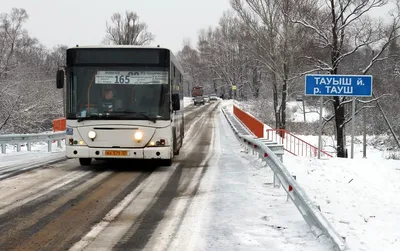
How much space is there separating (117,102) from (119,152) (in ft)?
4.00

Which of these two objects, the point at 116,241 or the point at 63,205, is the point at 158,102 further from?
the point at 116,241

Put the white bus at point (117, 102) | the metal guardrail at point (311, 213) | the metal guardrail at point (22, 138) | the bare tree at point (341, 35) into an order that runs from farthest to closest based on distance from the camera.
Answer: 1. the bare tree at point (341, 35)
2. the metal guardrail at point (22, 138)
3. the white bus at point (117, 102)
4. the metal guardrail at point (311, 213)

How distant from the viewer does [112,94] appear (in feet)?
33.4

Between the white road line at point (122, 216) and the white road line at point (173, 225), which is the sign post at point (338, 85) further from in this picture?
the white road line at point (173, 225)

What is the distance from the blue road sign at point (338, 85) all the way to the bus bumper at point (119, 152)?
224 inches

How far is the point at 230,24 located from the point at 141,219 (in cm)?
7071

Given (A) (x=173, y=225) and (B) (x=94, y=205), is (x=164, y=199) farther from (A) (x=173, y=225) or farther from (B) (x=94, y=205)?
(A) (x=173, y=225)

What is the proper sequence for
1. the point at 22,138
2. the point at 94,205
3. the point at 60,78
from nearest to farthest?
the point at 94,205 → the point at 60,78 → the point at 22,138

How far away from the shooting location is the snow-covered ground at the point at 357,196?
17.6 feet

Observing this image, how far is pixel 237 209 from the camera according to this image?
678 centimetres

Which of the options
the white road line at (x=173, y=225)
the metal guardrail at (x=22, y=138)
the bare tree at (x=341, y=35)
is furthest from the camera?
the bare tree at (x=341, y=35)

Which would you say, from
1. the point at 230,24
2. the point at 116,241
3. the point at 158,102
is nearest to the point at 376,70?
the point at 158,102

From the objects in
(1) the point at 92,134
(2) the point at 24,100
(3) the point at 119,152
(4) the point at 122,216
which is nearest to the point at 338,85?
(3) the point at 119,152

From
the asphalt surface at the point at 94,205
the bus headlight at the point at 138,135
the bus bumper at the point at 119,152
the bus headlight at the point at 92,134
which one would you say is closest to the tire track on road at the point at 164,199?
the asphalt surface at the point at 94,205
